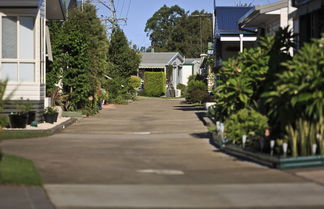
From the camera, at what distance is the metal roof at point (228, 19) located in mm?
33719

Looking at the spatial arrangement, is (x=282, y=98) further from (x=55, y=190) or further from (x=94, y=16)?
(x=94, y=16)

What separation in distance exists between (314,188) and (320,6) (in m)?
6.96

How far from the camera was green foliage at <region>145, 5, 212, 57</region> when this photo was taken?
4318 inches

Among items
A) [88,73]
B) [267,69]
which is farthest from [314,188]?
[88,73]

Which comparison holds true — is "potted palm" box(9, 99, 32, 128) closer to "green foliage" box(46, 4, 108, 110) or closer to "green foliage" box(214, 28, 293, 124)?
"green foliage" box(46, 4, 108, 110)

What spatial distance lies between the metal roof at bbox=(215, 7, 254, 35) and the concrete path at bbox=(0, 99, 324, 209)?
A: 15.6 m

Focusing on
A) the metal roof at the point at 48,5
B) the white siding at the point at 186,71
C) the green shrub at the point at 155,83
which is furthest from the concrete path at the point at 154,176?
the white siding at the point at 186,71

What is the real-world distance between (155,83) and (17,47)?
43.8 metres

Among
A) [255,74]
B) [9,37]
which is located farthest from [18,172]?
[9,37]

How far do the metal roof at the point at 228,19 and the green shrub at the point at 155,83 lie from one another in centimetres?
2681

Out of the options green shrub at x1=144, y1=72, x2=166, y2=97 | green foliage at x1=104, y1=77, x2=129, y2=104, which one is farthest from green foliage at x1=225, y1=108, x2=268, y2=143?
green shrub at x1=144, y1=72, x2=166, y2=97

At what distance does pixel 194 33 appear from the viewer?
111 metres

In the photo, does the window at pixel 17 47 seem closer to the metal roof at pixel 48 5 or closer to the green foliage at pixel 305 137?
the metal roof at pixel 48 5

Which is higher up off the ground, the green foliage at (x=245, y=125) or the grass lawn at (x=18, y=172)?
the green foliage at (x=245, y=125)
